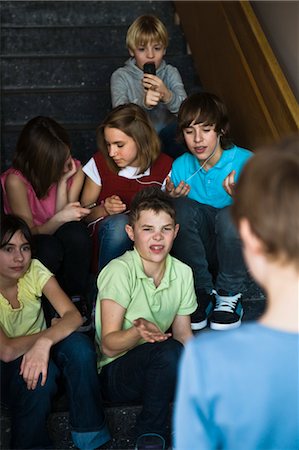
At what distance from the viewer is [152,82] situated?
2891mm

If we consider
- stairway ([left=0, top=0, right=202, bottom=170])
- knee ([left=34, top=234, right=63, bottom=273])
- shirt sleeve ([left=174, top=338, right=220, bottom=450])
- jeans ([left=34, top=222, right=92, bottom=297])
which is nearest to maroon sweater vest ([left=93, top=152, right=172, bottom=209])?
jeans ([left=34, top=222, right=92, bottom=297])

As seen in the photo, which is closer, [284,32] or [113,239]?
[113,239]

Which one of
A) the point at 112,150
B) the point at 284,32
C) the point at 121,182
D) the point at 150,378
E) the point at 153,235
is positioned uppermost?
the point at 284,32

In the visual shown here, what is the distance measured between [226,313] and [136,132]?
0.69 m

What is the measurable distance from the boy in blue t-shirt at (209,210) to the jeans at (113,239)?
18cm

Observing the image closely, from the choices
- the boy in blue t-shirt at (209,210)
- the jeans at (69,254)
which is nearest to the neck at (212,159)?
the boy in blue t-shirt at (209,210)

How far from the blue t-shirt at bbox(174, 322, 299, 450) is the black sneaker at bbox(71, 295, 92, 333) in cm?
140

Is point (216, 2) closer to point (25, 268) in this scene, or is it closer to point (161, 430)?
point (25, 268)

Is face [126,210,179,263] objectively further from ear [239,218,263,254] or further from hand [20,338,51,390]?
ear [239,218,263,254]

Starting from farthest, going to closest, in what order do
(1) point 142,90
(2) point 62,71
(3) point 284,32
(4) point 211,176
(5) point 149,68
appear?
(2) point 62,71, (1) point 142,90, (5) point 149,68, (3) point 284,32, (4) point 211,176

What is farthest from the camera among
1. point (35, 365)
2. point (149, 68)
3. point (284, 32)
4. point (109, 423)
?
point (149, 68)

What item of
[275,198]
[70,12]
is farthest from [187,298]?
[70,12]

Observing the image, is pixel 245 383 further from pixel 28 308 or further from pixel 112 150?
pixel 112 150

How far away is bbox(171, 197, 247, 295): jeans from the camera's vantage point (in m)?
2.47
